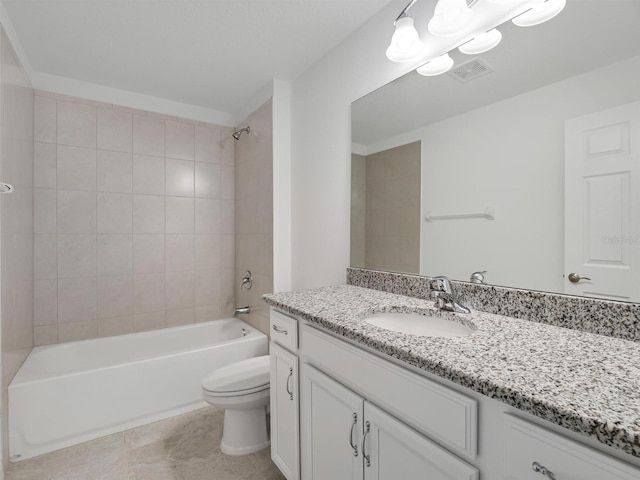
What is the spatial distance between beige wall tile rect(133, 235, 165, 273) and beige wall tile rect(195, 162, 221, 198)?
52 cm

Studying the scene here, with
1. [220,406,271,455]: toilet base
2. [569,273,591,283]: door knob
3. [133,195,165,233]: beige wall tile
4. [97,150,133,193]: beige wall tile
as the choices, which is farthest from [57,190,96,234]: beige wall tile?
[569,273,591,283]: door knob

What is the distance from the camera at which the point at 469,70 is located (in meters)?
1.26

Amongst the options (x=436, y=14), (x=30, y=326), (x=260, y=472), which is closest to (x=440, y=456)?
(x=260, y=472)

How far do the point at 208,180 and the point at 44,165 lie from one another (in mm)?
1122

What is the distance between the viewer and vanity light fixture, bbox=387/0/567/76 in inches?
42.1

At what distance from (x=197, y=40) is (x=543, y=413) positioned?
2241 mm

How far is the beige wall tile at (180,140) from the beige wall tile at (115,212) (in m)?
0.52

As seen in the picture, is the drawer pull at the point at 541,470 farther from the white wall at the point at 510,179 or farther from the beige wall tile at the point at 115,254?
the beige wall tile at the point at 115,254

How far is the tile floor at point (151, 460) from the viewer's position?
5.29 feet

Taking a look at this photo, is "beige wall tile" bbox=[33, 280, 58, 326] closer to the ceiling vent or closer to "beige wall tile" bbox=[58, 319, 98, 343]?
"beige wall tile" bbox=[58, 319, 98, 343]

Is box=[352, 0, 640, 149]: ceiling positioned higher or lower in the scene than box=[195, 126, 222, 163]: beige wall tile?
lower

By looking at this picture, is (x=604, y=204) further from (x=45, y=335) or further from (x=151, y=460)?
(x=45, y=335)

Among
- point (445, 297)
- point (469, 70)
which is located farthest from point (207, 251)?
point (469, 70)

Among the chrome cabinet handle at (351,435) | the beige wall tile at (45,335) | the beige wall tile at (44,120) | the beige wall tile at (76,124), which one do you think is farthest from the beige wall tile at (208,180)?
the chrome cabinet handle at (351,435)
